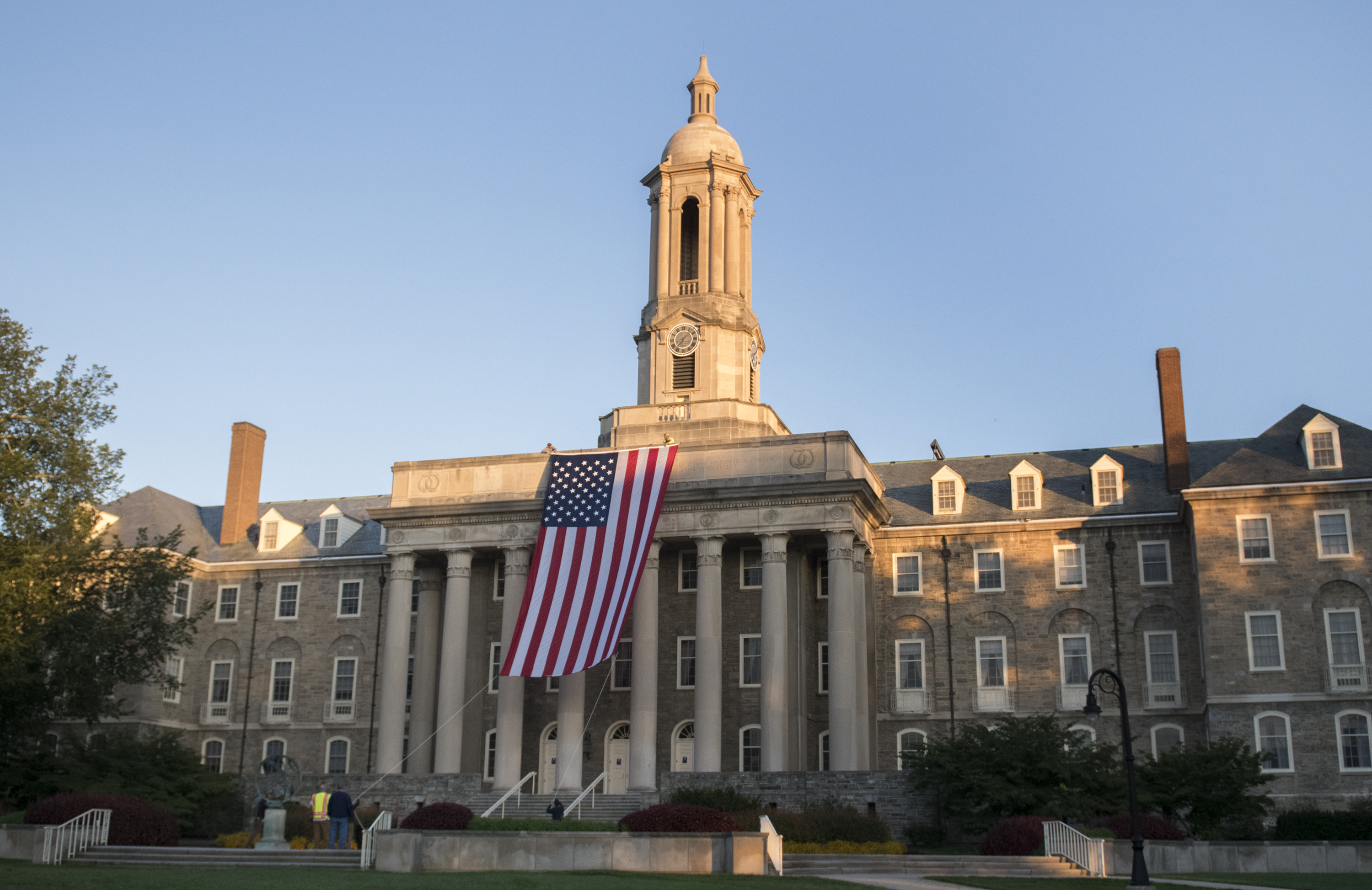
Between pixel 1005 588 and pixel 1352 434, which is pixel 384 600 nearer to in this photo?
pixel 1005 588

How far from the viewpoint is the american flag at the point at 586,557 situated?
4475cm

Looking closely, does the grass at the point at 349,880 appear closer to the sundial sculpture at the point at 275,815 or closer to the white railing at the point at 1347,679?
the sundial sculpture at the point at 275,815

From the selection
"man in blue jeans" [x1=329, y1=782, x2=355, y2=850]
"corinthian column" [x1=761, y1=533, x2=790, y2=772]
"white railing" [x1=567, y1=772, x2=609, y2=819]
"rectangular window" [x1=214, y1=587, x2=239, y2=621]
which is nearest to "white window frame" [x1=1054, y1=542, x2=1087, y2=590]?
"corinthian column" [x1=761, y1=533, x2=790, y2=772]

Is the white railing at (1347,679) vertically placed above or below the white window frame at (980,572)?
below

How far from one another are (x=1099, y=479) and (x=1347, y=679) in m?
11.5

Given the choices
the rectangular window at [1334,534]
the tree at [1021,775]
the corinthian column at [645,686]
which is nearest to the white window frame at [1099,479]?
the rectangular window at [1334,534]

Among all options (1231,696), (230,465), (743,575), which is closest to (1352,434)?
(1231,696)

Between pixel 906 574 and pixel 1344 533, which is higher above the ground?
pixel 1344 533

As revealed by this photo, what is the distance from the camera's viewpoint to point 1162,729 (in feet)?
158

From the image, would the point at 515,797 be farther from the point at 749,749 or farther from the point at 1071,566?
the point at 1071,566

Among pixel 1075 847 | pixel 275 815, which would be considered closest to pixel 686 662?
pixel 275 815

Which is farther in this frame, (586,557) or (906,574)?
(906,574)

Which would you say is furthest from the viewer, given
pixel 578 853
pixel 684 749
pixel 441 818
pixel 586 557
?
pixel 684 749

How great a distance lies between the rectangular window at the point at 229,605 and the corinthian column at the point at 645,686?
20.8 meters
